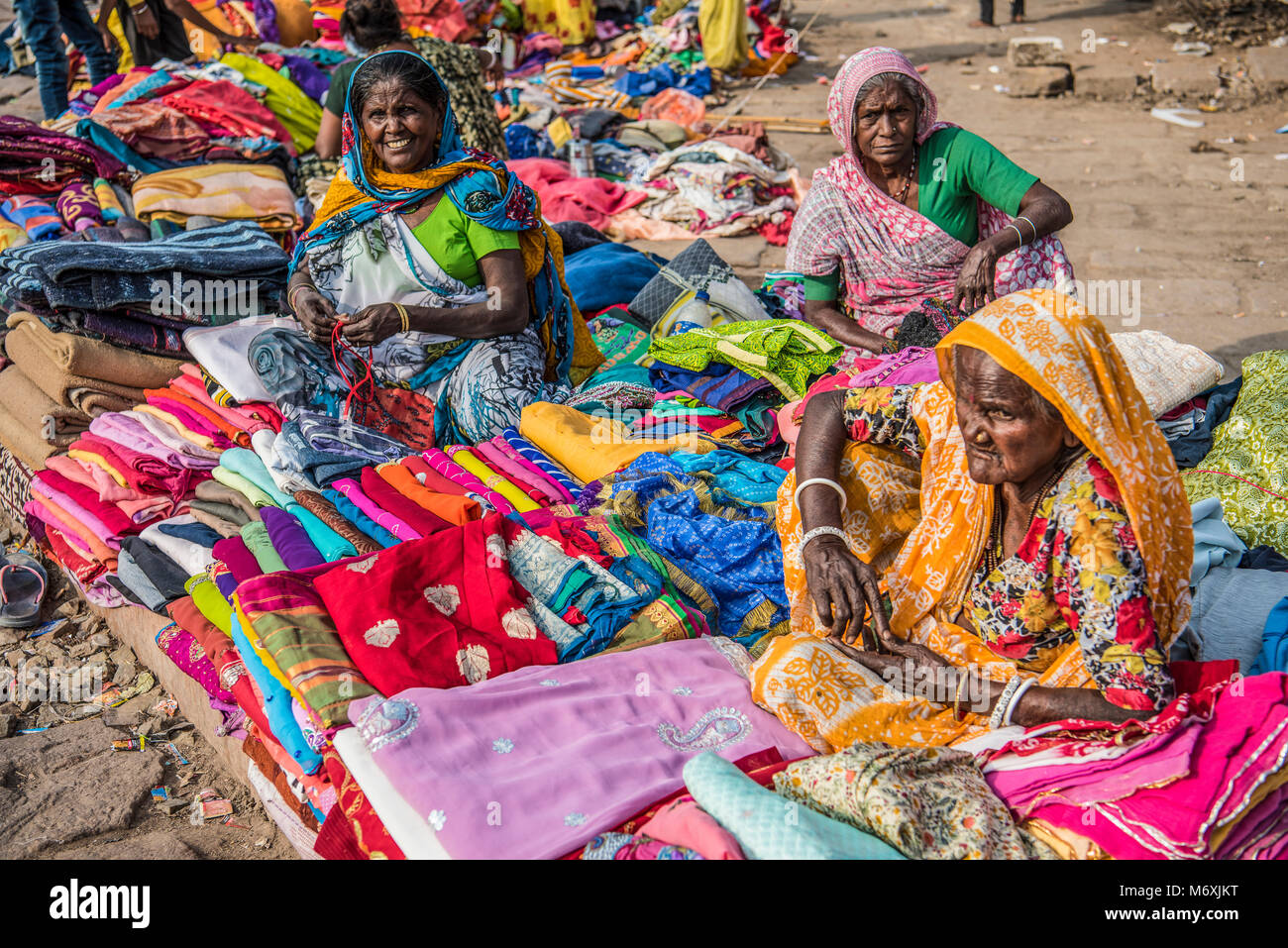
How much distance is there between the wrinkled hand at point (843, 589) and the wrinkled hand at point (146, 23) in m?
7.46

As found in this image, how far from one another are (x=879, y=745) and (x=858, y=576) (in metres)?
0.43

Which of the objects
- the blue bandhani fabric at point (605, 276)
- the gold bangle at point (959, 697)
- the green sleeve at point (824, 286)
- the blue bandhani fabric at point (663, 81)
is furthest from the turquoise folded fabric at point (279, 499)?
the blue bandhani fabric at point (663, 81)

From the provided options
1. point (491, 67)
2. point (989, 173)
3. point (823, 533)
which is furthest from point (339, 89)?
point (823, 533)

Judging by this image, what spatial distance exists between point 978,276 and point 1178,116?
6103 mm

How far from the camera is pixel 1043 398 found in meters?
2.10

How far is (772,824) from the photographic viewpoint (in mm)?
1950

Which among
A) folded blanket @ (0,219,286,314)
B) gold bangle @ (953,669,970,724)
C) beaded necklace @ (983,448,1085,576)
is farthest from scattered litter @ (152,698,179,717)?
beaded necklace @ (983,448,1085,576)

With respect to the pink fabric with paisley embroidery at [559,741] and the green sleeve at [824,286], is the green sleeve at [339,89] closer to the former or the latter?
the green sleeve at [824,286]

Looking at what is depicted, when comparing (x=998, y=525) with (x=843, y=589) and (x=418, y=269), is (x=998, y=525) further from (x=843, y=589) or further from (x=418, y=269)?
(x=418, y=269)

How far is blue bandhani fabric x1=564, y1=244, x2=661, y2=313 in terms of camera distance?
198 inches

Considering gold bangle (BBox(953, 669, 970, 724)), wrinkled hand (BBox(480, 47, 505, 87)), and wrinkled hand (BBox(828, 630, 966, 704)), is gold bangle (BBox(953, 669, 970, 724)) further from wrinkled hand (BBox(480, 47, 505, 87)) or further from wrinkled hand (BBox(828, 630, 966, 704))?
wrinkled hand (BBox(480, 47, 505, 87))
